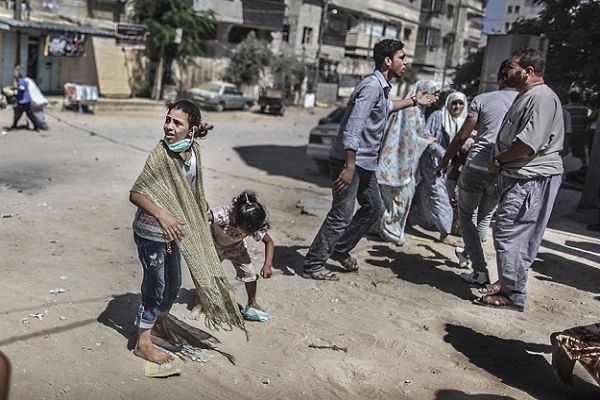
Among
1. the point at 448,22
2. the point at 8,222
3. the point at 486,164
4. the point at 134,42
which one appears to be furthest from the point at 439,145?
the point at 448,22

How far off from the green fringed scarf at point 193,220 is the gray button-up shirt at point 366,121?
72.5 inches

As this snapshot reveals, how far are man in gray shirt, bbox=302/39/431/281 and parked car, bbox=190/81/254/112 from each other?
843 inches

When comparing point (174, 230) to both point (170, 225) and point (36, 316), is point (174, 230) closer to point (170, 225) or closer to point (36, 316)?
point (170, 225)

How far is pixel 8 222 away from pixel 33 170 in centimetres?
357

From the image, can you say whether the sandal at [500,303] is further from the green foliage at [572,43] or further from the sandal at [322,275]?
the green foliage at [572,43]

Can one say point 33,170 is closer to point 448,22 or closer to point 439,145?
point 439,145

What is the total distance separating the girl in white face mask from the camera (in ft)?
11.9

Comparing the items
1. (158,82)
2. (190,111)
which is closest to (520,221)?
(190,111)

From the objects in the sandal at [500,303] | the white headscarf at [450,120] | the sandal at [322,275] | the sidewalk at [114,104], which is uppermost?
the white headscarf at [450,120]

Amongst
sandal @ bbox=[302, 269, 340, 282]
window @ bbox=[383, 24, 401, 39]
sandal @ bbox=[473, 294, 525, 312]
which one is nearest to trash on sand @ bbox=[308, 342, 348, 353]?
sandal @ bbox=[302, 269, 340, 282]

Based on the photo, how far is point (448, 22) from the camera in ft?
180

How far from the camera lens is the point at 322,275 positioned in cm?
575


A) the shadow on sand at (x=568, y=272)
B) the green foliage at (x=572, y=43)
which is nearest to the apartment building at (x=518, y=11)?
the green foliage at (x=572, y=43)

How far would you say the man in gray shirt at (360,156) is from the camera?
17.8 feet
